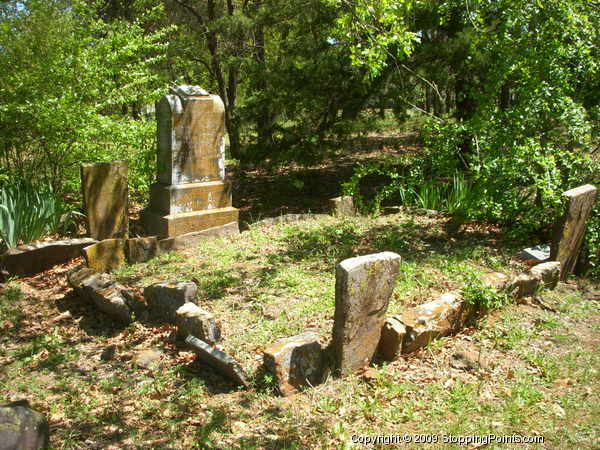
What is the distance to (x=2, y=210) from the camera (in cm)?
646

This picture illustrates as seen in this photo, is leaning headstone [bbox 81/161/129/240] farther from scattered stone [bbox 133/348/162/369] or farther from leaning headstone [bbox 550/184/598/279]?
leaning headstone [bbox 550/184/598/279]

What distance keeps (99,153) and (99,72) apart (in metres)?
1.38

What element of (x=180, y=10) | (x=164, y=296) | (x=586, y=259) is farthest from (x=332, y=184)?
(x=180, y=10)

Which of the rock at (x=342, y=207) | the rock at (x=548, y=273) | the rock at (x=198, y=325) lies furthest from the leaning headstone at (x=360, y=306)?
the rock at (x=342, y=207)

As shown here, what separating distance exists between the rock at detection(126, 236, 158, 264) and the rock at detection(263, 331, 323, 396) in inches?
129

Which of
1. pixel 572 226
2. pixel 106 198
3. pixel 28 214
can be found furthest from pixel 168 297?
pixel 572 226

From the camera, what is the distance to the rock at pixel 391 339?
4.20 metres

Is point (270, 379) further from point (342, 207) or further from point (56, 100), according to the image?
point (56, 100)

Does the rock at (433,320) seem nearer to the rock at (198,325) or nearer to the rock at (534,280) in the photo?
the rock at (534,280)

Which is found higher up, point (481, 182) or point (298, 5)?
point (298, 5)

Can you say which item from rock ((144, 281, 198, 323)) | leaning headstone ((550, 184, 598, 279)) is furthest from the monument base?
leaning headstone ((550, 184, 598, 279))

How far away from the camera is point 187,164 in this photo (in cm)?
747

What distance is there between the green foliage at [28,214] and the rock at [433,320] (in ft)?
17.0

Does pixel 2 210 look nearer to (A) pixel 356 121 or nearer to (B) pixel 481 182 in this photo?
(B) pixel 481 182
